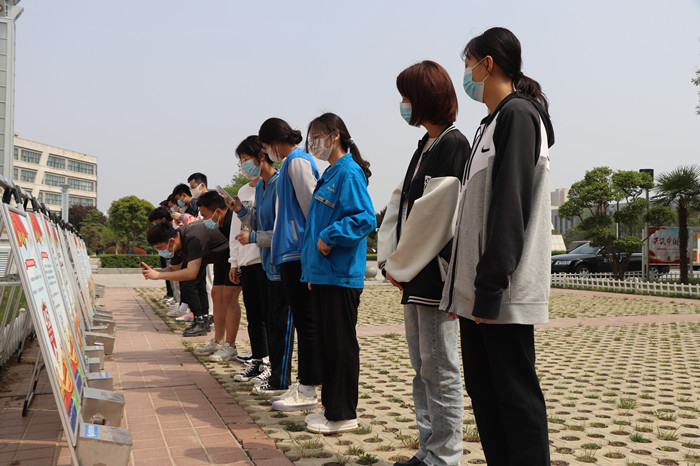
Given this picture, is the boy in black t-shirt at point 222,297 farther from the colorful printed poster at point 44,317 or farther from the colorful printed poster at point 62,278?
the colorful printed poster at point 44,317

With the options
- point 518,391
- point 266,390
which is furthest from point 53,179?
point 518,391

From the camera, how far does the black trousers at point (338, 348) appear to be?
12.4ft

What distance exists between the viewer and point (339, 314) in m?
3.79

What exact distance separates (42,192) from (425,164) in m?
112

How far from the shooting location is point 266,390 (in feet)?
16.5

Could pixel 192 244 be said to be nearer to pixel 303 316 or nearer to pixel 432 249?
pixel 303 316

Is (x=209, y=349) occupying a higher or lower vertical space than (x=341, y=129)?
lower

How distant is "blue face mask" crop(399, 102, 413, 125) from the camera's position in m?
3.22

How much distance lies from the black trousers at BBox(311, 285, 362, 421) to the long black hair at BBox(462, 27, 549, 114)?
1.74 metres

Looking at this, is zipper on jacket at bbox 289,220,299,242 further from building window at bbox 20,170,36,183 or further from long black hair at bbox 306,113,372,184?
building window at bbox 20,170,36,183

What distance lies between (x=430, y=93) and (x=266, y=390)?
2987 millimetres

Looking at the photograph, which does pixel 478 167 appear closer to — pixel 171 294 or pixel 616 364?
pixel 616 364

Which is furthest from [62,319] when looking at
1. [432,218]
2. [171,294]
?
[171,294]

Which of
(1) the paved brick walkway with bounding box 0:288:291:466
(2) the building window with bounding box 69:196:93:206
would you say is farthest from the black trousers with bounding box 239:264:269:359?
(2) the building window with bounding box 69:196:93:206
